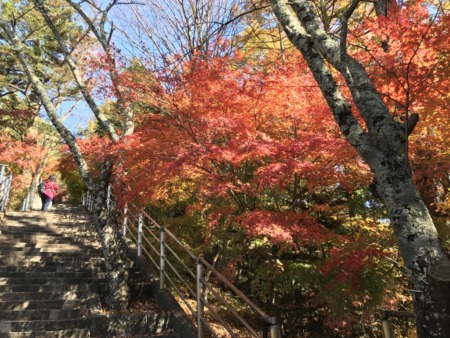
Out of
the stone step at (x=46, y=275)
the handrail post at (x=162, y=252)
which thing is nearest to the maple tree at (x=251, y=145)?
the handrail post at (x=162, y=252)

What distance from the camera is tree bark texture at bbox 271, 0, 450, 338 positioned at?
100 inches

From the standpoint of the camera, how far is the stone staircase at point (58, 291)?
4.42 m

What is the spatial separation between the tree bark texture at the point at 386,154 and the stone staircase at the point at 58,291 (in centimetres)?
302

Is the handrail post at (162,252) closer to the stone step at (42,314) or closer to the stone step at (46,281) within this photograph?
the stone step at (42,314)

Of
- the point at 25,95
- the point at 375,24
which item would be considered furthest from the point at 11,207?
the point at 375,24

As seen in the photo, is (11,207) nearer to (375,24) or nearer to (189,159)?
(189,159)

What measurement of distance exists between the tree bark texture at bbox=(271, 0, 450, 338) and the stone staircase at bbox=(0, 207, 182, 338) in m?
3.02

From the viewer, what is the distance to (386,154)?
114 inches

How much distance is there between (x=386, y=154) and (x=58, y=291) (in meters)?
5.17

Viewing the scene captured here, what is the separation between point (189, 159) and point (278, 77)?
2.25 m

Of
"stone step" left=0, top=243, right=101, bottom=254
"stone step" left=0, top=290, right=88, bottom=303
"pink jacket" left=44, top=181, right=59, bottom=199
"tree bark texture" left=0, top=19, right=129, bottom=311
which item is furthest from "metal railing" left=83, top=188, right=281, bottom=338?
"pink jacket" left=44, top=181, right=59, bottom=199

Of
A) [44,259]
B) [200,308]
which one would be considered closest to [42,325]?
[200,308]

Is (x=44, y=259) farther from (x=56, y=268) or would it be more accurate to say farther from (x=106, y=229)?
(x=106, y=229)

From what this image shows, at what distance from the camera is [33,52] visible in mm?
15547
